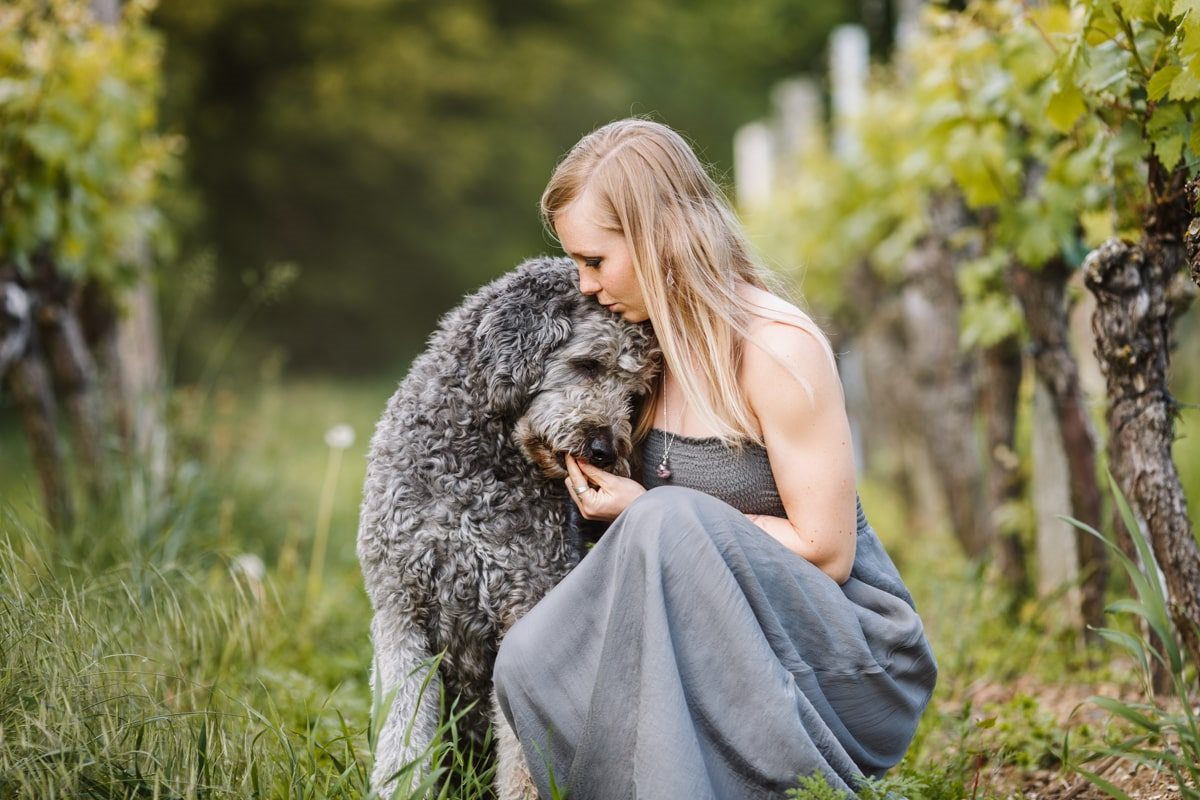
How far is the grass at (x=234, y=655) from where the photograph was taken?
2.47 metres

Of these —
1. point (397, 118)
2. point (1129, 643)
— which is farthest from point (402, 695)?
point (397, 118)

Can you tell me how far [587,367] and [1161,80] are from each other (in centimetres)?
150

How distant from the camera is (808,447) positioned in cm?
274

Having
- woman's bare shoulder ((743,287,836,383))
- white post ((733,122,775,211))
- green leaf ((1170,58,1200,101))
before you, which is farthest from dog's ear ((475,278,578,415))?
white post ((733,122,775,211))

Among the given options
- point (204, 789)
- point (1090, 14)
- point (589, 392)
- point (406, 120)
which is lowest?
point (204, 789)

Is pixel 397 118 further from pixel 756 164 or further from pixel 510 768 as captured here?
pixel 510 768

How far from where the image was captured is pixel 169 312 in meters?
15.6

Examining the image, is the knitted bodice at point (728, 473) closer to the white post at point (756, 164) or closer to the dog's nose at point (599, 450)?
the dog's nose at point (599, 450)

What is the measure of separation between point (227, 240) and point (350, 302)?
8.88 ft

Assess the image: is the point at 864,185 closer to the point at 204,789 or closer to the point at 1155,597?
the point at 1155,597

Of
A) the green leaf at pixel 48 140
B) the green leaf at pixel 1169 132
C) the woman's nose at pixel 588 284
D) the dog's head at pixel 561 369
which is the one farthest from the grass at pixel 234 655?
the green leaf at pixel 1169 132

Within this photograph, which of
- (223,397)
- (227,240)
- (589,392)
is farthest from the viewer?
(227,240)

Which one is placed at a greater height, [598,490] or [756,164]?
[756,164]

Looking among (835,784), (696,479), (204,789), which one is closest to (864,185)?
(696,479)
